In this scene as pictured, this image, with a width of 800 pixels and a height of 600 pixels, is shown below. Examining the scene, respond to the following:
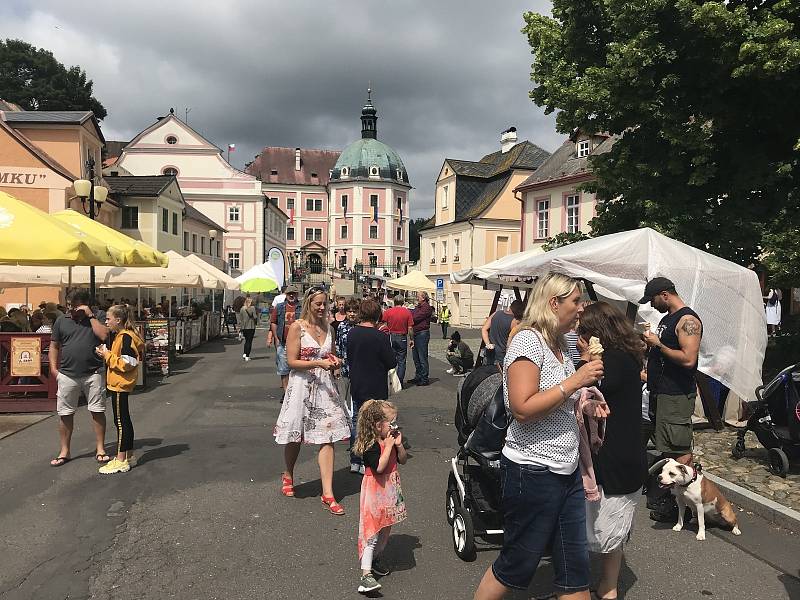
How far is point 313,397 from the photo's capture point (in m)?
5.53

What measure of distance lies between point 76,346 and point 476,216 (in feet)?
101

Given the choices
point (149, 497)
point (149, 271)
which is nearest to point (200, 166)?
point (149, 271)

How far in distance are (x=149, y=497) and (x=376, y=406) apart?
2.91 metres

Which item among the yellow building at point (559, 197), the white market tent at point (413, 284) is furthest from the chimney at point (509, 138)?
the white market tent at point (413, 284)

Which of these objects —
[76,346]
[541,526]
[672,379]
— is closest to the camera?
[541,526]

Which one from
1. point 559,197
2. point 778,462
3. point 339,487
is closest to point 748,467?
point 778,462

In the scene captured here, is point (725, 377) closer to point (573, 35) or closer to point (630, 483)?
point (630, 483)

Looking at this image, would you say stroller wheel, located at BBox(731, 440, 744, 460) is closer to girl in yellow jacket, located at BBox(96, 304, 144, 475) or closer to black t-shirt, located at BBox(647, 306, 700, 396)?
black t-shirt, located at BBox(647, 306, 700, 396)

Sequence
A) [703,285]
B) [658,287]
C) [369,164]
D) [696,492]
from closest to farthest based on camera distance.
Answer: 1. [696,492]
2. [658,287]
3. [703,285]
4. [369,164]

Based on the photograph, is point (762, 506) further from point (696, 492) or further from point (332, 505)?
point (332, 505)

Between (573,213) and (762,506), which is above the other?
(573,213)

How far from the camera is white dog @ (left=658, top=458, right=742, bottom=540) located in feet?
15.6

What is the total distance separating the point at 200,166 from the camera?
2143 inches

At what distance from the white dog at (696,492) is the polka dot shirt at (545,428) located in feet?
7.63
